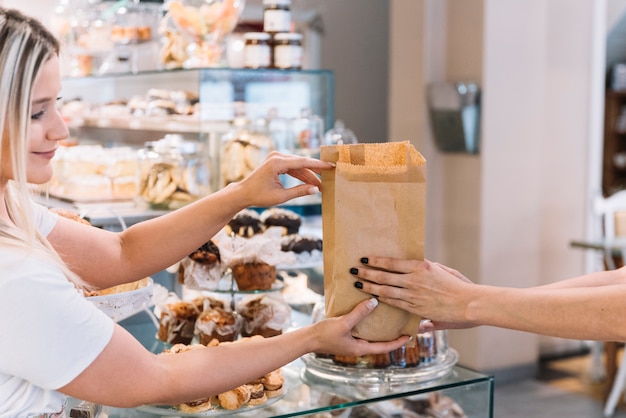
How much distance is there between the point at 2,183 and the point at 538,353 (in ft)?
16.6

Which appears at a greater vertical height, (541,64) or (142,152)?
(541,64)

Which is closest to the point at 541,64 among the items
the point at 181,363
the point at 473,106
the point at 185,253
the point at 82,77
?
the point at 473,106

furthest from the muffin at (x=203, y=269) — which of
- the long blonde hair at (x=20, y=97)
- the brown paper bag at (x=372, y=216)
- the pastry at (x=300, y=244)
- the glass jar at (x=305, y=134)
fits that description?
the glass jar at (x=305, y=134)

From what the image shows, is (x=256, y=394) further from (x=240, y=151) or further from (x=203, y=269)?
(x=240, y=151)

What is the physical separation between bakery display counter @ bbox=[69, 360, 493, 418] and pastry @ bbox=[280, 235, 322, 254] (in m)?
0.60

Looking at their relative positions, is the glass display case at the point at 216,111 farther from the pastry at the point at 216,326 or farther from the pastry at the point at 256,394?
the pastry at the point at 256,394

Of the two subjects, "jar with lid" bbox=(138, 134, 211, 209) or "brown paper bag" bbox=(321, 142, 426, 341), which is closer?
"brown paper bag" bbox=(321, 142, 426, 341)

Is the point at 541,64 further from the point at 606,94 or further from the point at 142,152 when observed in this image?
the point at 142,152

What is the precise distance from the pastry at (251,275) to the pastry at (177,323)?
0.18 metres

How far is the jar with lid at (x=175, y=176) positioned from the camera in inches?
121

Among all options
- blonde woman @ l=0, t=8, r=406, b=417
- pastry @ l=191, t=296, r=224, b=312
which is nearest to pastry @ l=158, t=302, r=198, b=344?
pastry @ l=191, t=296, r=224, b=312

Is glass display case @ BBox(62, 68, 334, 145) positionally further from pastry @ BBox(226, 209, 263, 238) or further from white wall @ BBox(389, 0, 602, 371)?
white wall @ BBox(389, 0, 602, 371)

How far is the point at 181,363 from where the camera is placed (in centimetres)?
143

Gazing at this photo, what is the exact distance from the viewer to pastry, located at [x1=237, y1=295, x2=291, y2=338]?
7.14 feet
